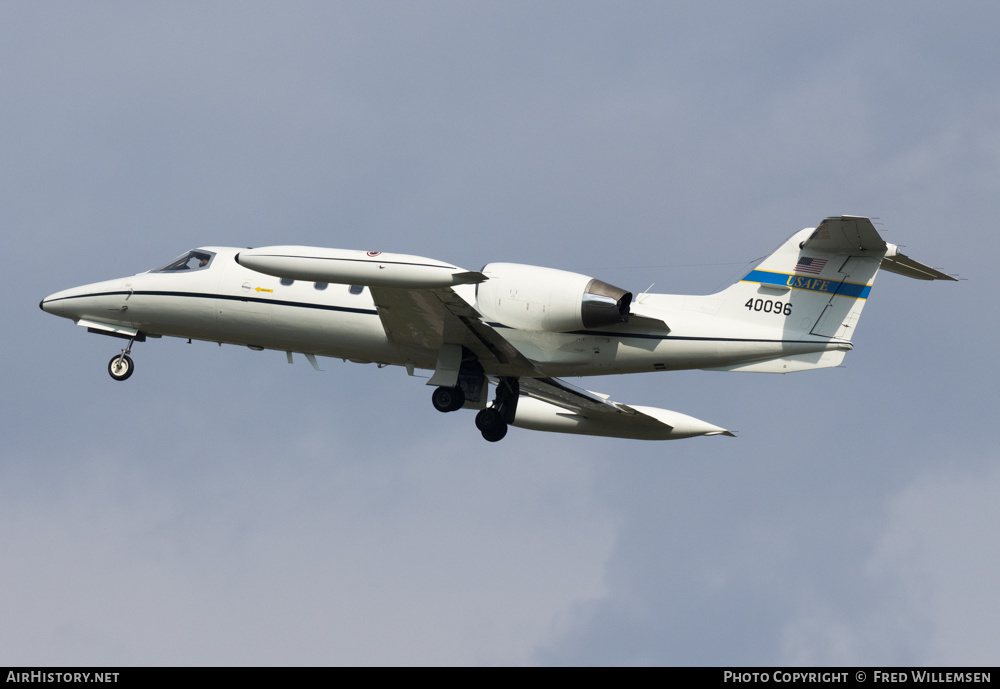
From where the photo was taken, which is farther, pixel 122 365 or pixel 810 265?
pixel 122 365

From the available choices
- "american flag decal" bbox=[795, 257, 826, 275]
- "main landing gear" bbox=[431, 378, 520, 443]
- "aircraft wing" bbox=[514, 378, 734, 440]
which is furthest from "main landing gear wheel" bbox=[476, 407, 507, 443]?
"american flag decal" bbox=[795, 257, 826, 275]

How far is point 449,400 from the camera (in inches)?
929

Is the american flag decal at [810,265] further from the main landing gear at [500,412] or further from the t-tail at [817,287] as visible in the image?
the main landing gear at [500,412]

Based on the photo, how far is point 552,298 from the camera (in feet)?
70.7

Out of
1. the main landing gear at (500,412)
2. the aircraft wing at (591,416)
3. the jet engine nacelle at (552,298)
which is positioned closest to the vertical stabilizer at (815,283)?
the jet engine nacelle at (552,298)

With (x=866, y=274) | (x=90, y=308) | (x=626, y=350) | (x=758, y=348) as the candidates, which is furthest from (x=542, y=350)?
(x=90, y=308)

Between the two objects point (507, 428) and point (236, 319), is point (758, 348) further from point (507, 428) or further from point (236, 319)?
point (236, 319)

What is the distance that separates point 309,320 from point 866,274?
1075 cm

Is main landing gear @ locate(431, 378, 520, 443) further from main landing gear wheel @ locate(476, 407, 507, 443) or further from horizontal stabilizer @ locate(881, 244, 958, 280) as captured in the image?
horizontal stabilizer @ locate(881, 244, 958, 280)

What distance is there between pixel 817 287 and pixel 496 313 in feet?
19.7

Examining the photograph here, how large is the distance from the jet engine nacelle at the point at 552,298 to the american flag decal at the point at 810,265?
3.29 meters

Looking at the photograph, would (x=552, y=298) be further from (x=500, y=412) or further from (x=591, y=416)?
(x=591, y=416)

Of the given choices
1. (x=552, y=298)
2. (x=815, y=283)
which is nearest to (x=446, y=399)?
(x=552, y=298)
